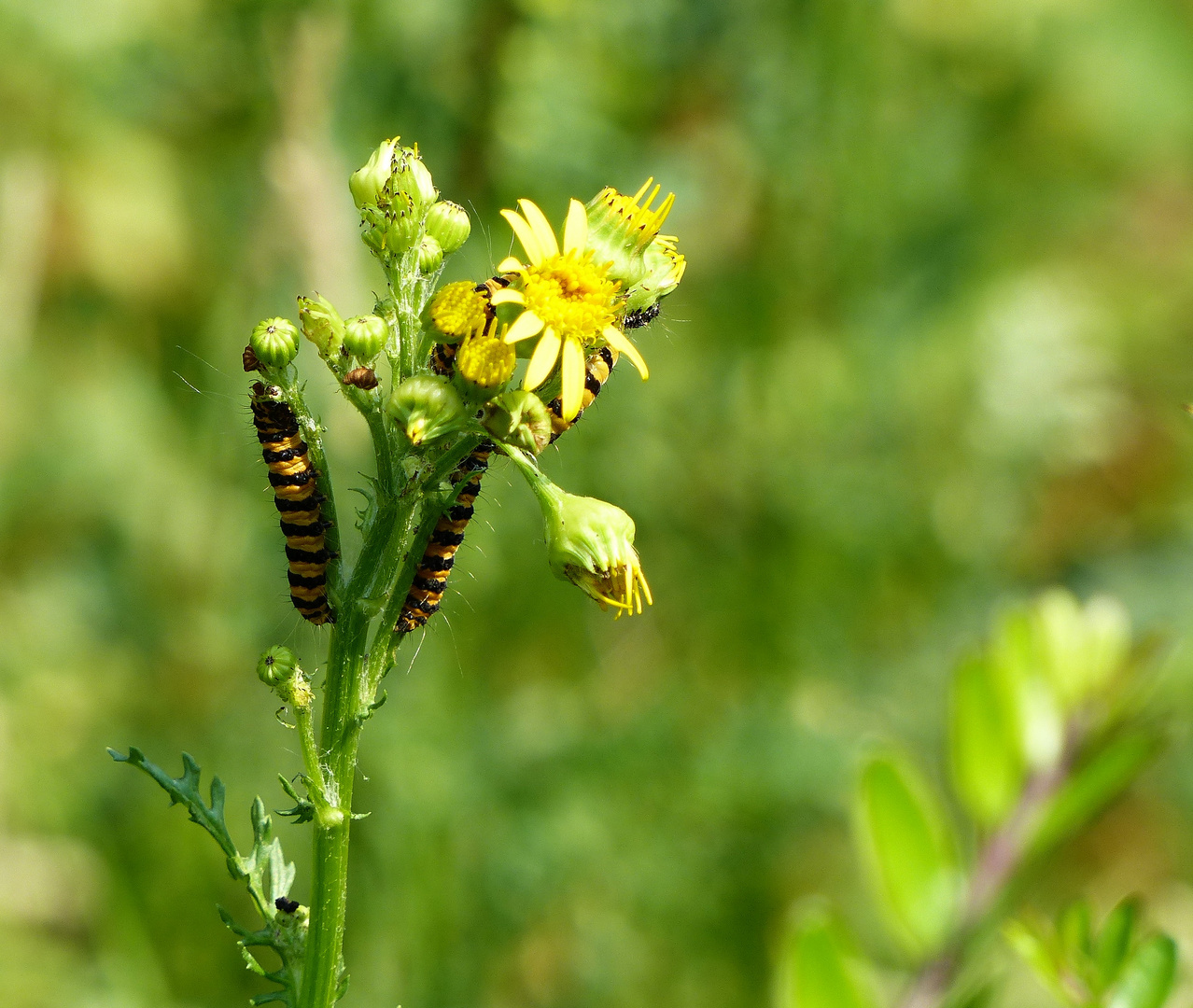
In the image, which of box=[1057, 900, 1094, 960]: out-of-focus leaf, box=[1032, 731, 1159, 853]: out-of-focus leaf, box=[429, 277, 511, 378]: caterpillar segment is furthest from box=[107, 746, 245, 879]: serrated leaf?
box=[1032, 731, 1159, 853]: out-of-focus leaf

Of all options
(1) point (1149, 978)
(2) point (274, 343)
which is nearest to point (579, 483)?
(2) point (274, 343)

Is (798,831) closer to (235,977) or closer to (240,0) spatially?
(235,977)

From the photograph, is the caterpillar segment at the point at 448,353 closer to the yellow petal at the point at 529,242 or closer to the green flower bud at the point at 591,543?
the yellow petal at the point at 529,242

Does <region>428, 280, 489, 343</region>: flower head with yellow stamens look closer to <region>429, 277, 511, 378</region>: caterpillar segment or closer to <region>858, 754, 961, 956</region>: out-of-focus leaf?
<region>429, 277, 511, 378</region>: caterpillar segment

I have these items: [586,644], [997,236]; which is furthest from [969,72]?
[586,644]

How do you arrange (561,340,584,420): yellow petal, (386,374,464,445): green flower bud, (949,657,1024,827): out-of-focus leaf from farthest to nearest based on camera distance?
(949,657,1024,827): out-of-focus leaf < (561,340,584,420): yellow petal < (386,374,464,445): green flower bud

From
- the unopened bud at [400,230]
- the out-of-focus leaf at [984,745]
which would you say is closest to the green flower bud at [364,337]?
the unopened bud at [400,230]
